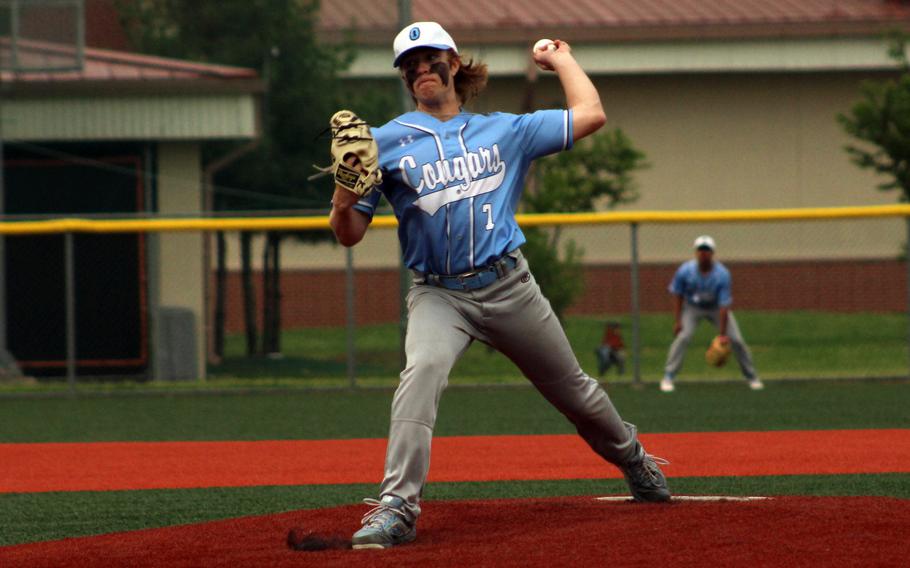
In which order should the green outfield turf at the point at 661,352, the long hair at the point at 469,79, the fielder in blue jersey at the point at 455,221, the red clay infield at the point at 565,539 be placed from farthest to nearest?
the green outfield turf at the point at 661,352, the long hair at the point at 469,79, the fielder in blue jersey at the point at 455,221, the red clay infield at the point at 565,539

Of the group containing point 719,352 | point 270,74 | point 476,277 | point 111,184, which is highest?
point 270,74

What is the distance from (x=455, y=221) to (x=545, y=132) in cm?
51

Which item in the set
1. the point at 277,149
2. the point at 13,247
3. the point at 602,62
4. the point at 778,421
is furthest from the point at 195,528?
the point at 602,62

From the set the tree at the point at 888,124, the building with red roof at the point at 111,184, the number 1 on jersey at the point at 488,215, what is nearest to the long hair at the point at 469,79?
the number 1 on jersey at the point at 488,215

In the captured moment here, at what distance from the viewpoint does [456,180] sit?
5.43 metres

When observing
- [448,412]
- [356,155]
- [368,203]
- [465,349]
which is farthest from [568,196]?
[356,155]

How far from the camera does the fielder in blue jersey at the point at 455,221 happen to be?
17.5 ft

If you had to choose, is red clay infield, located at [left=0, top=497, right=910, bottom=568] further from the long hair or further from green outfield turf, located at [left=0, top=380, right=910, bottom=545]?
the long hair

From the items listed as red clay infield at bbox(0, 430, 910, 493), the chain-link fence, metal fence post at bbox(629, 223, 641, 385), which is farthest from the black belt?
metal fence post at bbox(629, 223, 641, 385)

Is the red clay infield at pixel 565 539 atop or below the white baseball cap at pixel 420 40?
below

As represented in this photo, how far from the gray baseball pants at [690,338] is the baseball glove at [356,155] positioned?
9.99 m

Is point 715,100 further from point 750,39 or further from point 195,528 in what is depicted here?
point 195,528

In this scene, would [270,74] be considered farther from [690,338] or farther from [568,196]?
[690,338]

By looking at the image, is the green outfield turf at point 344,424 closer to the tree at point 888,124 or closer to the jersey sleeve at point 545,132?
the jersey sleeve at point 545,132
